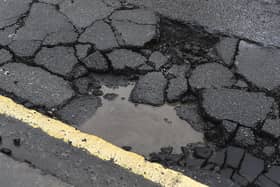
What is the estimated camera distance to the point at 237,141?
10.7ft

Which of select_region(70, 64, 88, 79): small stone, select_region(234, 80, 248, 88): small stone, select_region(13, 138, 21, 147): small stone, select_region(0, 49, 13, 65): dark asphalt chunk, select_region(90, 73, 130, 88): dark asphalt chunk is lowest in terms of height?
select_region(13, 138, 21, 147): small stone

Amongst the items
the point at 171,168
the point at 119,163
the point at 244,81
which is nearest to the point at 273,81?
the point at 244,81

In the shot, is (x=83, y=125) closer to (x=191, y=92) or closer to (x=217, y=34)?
(x=191, y=92)

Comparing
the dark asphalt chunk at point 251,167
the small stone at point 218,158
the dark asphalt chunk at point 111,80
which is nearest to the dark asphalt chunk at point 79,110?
the dark asphalt chunk at point 111,80

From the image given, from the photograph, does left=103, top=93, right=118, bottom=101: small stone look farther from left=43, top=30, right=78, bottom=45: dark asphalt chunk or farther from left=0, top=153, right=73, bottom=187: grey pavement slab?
left=0, top=153, right=73, bottom=187: grey pavement slab

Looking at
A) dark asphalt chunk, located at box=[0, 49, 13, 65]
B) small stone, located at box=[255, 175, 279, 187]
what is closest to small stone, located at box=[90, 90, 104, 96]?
dark asphalt chunk, located at box=[0, 49, 13, 65]

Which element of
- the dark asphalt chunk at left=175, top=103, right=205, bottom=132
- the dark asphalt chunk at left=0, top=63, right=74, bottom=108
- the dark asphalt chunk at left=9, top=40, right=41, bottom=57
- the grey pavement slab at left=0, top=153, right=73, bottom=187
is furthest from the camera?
the dark asphalt chunk at left=9, top=40, right=41, bottom=57

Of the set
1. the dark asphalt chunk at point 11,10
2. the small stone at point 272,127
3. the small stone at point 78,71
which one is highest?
the dark asphalt chunk at point 11,10

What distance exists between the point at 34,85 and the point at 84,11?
1007 mm

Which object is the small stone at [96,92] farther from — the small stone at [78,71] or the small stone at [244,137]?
the small stone at [244,137]

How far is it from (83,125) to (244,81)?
1.26 meters

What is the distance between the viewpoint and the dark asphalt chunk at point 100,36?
396 cm

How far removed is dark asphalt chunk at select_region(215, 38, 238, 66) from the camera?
12.8 feet

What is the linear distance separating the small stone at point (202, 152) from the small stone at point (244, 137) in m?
0.20
